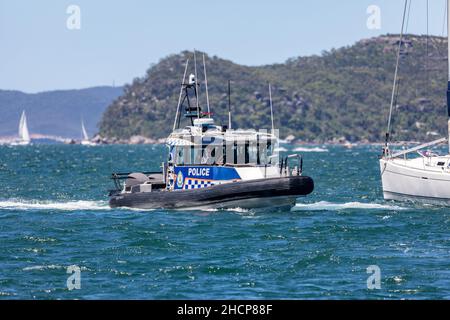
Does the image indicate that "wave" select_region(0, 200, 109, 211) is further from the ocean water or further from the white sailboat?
the white sailboat

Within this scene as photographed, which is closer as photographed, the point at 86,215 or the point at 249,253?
the point at 249,253

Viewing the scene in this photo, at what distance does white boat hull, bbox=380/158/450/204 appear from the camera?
41.8 metres

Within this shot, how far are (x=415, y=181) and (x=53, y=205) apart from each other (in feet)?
46.8

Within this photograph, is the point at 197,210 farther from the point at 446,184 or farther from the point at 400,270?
the point at 400,270

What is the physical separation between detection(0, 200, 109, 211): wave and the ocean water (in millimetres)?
76

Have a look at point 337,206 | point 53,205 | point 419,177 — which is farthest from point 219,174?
point 419,177

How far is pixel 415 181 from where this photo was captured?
43.1m

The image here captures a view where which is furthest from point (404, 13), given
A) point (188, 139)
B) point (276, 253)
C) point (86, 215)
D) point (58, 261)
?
point (58, 261)

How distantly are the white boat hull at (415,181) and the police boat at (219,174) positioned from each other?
7.06 meters

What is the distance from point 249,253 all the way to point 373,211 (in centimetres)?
1219

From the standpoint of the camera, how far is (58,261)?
26594 millimetres

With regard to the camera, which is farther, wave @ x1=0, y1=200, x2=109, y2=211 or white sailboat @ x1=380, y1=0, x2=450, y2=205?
white sailboat @ x1=380, y1=0, x2=450, y2=205

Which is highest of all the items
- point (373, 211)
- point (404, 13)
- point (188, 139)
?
point (404, 13)

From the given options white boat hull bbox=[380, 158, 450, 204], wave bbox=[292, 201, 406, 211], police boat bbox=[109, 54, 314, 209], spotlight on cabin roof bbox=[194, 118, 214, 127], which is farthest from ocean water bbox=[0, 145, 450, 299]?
spotlight on cabin roof bbox=[194, 118, 214, 127]
